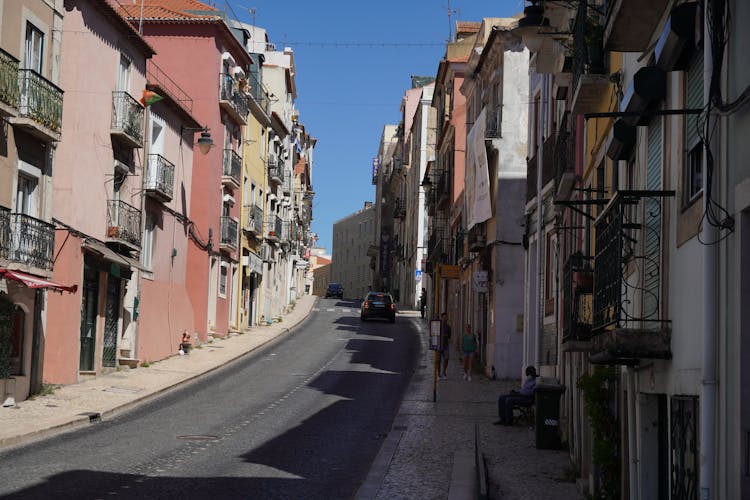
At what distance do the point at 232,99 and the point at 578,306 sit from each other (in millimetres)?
30751

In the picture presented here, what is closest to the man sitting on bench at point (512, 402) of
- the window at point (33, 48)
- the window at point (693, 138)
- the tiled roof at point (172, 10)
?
the window at point (33, 48)

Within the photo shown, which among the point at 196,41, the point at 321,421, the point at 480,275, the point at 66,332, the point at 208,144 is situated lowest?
the point at 321,421

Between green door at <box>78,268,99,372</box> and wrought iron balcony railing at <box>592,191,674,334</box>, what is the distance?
1888cm

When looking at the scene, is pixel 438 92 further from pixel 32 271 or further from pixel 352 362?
pixel 32 271

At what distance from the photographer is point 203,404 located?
23125mm

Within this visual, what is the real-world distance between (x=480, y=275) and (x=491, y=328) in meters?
1.55

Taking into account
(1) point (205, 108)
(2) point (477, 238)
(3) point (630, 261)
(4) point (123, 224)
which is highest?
(1) point (205, 108)

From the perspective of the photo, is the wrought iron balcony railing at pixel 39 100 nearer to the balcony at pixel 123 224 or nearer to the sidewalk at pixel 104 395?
the balcony at pixel 123 224

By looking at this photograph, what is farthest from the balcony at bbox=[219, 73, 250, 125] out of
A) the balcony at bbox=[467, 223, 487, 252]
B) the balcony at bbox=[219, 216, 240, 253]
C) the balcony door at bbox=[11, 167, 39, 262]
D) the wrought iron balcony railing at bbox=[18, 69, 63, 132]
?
the balcony door at bbox=[11, 167, 39, 262]

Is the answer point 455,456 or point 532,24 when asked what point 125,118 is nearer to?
point 532,24

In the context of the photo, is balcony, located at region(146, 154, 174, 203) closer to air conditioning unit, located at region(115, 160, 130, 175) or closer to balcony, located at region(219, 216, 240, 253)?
air conditioning unit, located at region(115, 160, 130, 175)

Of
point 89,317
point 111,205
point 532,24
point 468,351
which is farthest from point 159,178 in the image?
point 532,24

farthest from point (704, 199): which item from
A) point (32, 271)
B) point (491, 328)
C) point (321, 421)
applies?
point (491, 328)

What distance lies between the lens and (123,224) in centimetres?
2864
